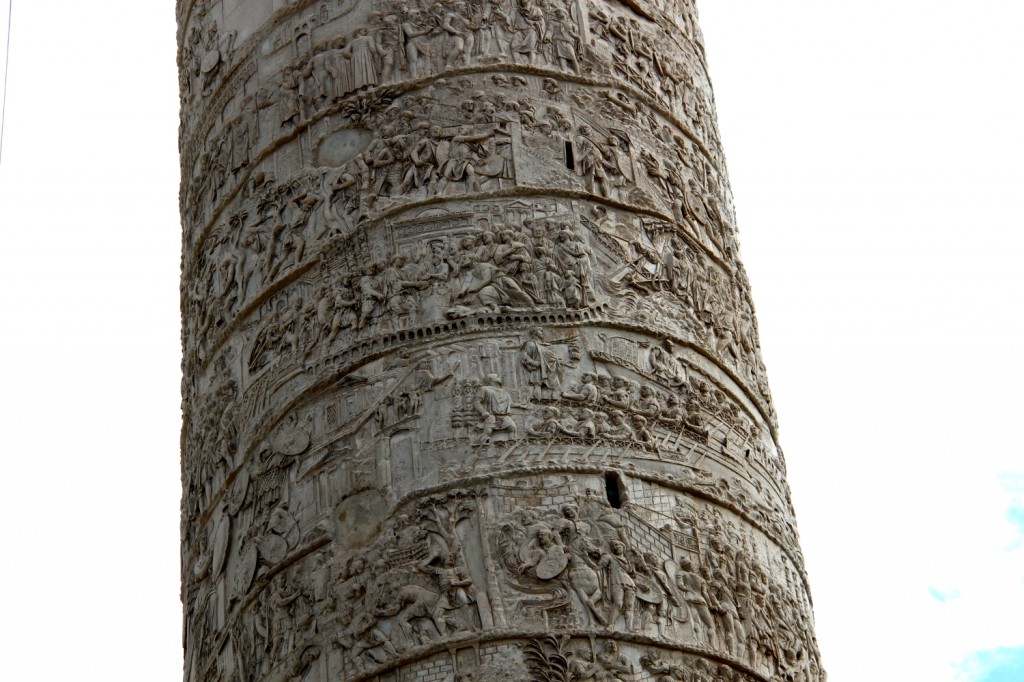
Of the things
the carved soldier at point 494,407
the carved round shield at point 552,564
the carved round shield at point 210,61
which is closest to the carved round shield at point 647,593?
the carved round shield at point 552,564

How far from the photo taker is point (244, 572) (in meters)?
7.48

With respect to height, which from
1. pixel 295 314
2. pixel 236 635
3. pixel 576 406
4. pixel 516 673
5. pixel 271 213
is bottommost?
pixel 516 673

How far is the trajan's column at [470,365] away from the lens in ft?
23.1

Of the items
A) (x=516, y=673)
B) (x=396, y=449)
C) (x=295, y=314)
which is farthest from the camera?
(x=295, y=314)

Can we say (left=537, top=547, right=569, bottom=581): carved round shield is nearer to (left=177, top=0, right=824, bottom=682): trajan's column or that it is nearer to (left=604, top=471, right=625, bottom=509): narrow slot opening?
(left=177, top=0, right=824, bottom=682): trajan's column

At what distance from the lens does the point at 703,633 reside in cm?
709

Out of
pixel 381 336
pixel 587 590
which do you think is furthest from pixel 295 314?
pixel 587 590

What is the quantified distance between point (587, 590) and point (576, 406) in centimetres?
72

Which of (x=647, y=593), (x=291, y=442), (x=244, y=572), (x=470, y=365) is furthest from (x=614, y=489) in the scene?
(x=244, y=572)

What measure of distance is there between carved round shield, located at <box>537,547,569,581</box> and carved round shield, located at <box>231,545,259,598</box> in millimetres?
1054

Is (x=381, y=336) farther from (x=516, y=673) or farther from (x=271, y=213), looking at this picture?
(x=516, y=673)

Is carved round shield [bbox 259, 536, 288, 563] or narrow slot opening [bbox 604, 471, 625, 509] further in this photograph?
A: carved round shield [bbox 259, 536, 288, 563]

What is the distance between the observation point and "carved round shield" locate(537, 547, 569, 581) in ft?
22.9

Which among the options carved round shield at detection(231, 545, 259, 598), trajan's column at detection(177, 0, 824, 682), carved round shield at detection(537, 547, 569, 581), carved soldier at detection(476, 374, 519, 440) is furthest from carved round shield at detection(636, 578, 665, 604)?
carved round shield at detection(231, 545, 259, 598)
